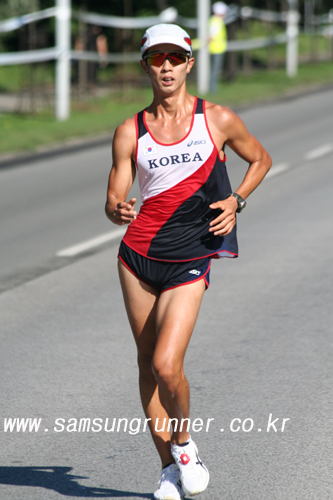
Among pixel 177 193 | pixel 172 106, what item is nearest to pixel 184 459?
pixel 177 193

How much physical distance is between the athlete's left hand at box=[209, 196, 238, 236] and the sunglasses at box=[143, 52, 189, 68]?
66 cm

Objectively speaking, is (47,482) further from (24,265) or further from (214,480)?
(24,265)

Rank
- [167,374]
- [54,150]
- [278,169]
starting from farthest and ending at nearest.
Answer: [54,150] → [278,169] → [167,374]

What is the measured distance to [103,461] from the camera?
165 inches

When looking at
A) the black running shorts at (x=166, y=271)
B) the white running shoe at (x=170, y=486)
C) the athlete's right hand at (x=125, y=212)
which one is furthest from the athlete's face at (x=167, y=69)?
the white running shoe at (x=170, y=486)

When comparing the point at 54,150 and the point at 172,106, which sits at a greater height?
the point at 172,106

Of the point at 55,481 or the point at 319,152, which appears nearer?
the point at 55,481

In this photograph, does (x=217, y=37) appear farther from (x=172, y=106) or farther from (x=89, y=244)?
(x=172, y=106)

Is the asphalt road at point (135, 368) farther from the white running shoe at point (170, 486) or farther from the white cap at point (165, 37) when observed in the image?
the white cap at point (165, 37)

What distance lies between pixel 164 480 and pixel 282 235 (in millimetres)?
5722

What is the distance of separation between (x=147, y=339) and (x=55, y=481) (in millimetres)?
840

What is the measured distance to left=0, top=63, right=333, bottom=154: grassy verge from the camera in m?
16.6

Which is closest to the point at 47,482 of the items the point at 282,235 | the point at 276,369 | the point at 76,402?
the point at 76,402

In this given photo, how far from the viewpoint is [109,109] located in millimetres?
20969
